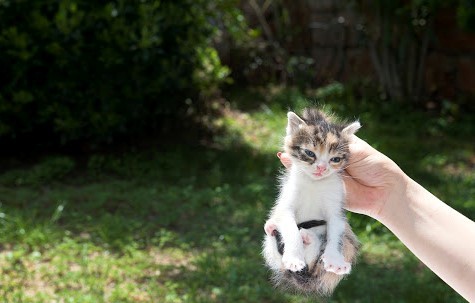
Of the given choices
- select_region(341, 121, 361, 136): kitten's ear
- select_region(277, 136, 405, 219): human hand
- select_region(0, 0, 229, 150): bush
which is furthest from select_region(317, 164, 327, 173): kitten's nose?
select_region(0, 0, 229, 150): bush

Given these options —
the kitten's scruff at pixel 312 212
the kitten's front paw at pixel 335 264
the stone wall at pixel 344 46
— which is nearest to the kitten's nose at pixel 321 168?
the kitten's scruff at pixel 312 212

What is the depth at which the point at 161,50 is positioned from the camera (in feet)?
28.5

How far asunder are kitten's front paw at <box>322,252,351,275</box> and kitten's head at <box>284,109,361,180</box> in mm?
309

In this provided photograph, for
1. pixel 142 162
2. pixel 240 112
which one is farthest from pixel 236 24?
pixel 142 162

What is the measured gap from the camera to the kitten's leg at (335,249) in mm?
2020

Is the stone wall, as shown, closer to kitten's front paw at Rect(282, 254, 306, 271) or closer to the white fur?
the white fur

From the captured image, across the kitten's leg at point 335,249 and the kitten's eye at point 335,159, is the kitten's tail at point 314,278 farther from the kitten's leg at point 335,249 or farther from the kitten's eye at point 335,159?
the kitten's eye at point 335,159

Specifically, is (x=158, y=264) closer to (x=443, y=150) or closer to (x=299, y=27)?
(x=443, y=150)

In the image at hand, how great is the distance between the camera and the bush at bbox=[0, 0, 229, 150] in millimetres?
8328

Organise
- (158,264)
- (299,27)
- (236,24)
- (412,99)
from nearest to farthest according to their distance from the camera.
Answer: (158,264) → (236,24) → (412,99) → (299,27)

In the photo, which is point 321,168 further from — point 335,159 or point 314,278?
point 314,278

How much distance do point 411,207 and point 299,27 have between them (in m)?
10.3

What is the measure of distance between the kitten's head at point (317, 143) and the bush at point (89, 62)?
6.28m

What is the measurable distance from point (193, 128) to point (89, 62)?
86.7 inches
